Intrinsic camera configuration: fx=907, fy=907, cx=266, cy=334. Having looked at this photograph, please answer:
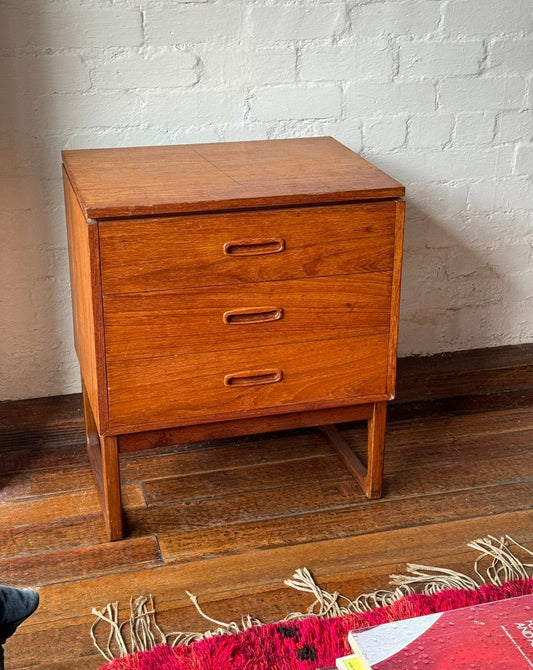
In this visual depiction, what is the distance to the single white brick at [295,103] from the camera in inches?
81.8

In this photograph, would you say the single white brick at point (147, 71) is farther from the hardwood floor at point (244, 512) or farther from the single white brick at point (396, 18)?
the hardwood floor at point (244, 512)

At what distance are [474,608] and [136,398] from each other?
738 millimetres

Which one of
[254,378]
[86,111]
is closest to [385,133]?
[86,111]

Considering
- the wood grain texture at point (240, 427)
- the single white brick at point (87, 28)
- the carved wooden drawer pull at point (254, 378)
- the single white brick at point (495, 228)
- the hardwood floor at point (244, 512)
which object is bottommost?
the hardwood floor at point (244, 512)

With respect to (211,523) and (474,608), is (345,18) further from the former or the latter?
(474,608)

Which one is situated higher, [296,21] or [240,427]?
[296,21]

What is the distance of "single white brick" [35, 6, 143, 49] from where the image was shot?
1.90 meters

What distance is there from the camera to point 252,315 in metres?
1.64

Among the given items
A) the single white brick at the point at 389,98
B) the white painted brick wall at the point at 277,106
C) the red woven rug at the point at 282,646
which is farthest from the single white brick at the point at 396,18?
the red woven rug at the point at 282,646

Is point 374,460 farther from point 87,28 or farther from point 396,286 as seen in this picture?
point 87,28

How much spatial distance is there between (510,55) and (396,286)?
85 centimetres

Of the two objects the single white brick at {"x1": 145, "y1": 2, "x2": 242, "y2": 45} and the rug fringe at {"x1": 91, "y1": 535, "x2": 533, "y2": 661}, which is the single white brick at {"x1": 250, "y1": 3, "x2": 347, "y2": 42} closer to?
the single white brick at {"x1": 145, "y1": 2, "x2": 242, "y2": 45}

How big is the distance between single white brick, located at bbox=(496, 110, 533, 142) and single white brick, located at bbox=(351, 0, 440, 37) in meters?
0.31

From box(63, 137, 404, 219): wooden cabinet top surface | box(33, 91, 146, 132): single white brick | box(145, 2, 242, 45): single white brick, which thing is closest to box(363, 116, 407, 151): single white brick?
box(63, 137, 404, 219): wooden cabinet top surface
